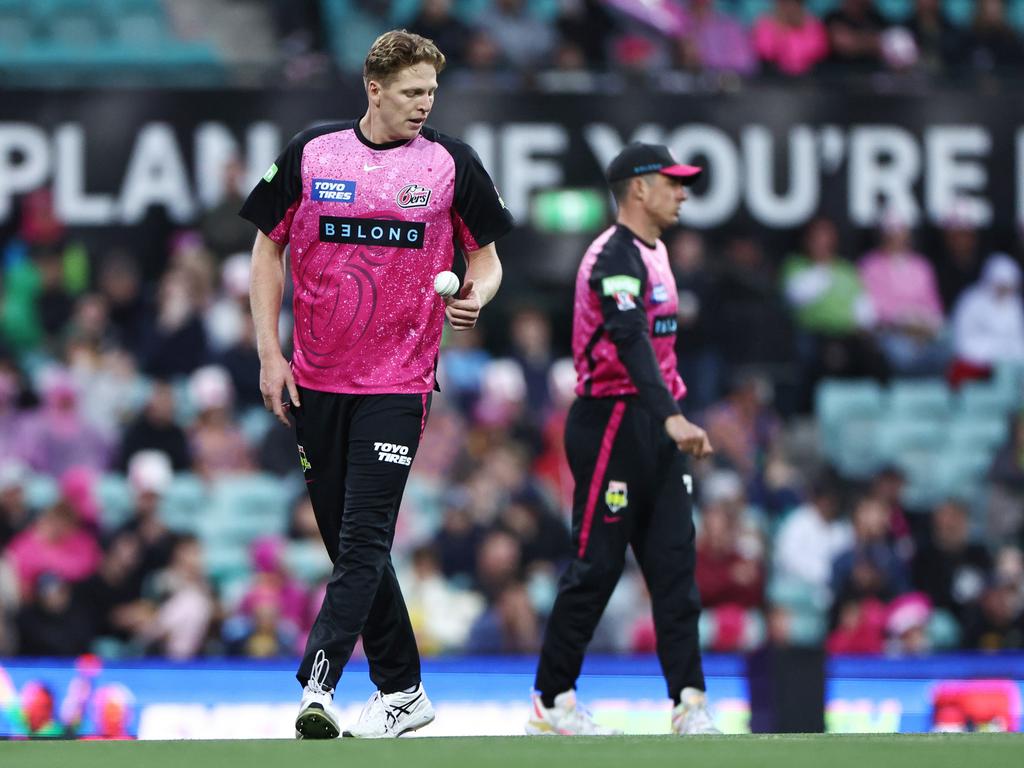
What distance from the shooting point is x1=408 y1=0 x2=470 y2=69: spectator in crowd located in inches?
549

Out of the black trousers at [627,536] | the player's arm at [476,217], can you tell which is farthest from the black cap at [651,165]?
the player's arm at [476,217]

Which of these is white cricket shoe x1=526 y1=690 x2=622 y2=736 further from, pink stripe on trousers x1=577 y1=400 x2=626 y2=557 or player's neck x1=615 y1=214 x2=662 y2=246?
player's neck x1=615 y1=214 x2=662 y2=246

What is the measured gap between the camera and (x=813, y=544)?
1232 cm

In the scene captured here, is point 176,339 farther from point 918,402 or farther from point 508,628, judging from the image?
point 918,402

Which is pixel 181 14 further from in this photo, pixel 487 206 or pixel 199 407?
pixel 487 206

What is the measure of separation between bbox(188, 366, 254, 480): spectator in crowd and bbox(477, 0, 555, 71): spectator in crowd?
3.61 metres

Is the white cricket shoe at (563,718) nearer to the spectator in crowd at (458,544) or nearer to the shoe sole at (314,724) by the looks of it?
the shoe sole at (314,724)

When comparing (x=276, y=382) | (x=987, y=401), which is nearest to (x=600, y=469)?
(x=276, y=382)

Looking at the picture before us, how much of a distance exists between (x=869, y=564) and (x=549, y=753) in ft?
24.1

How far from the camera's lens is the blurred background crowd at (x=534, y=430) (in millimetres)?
11477

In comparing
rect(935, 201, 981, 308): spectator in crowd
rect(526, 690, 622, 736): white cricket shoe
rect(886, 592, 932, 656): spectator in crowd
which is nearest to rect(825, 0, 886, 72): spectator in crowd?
rect(935, 201, 981, 308): spectator in crowd

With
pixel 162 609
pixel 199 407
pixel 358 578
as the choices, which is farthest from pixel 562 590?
pixel 199 407

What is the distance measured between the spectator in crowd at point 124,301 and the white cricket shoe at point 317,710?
7669mm

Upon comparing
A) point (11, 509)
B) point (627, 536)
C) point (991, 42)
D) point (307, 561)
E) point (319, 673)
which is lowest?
point (319, 673)
